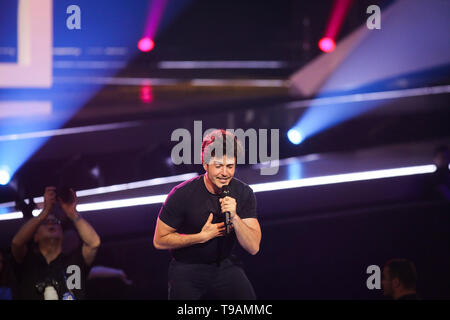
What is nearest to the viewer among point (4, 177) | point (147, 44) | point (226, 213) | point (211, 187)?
point (226, 213)

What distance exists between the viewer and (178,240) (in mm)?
2951

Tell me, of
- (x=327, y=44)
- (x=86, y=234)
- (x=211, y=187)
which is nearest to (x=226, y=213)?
(x=211, y=187)

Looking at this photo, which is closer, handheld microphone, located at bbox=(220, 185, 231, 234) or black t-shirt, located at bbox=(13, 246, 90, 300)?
handheld microphone, located at bbox=(220, 185, 231, 234)

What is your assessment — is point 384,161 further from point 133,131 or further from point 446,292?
point 133,131

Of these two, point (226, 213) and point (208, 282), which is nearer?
point (226, 213)

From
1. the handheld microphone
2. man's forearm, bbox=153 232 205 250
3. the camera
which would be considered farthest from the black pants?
the camera

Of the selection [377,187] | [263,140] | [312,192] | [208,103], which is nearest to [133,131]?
[208,103]

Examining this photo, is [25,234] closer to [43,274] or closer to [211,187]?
[43,274]

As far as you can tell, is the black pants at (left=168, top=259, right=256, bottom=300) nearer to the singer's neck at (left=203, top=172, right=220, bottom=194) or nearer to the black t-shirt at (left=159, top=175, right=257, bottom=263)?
the black t-shirt at (left=159, top=175, right=257, bottom=263)

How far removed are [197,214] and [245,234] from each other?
0.95 feet

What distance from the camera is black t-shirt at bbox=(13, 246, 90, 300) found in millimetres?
3188

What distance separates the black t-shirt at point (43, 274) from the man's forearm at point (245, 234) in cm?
95

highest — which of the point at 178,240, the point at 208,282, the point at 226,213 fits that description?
the point at 226,213
